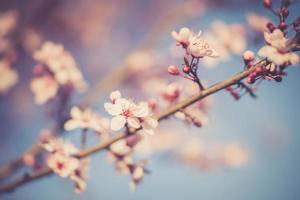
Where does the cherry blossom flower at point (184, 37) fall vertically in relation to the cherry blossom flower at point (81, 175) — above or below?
above

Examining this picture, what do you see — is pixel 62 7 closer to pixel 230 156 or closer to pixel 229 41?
pixel 229 41

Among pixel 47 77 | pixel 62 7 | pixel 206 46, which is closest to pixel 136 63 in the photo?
pixel 47 77

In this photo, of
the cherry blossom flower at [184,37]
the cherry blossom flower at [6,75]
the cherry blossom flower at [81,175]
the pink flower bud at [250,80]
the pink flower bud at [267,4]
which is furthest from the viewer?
the cherry blossom flower at [6,75]

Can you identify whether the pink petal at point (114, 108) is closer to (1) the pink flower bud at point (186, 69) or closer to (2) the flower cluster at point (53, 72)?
(1) the pink flower bud at point (186, 69)

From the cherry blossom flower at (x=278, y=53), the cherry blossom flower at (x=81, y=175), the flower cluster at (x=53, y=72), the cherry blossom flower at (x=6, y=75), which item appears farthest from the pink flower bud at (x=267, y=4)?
the cherry blossom flower at (x=6, y=75)

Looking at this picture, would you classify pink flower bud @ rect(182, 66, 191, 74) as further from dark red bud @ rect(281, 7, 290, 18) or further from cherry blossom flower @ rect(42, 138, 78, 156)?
cherry blossom flower @ rect(42, 138, 78, 156)

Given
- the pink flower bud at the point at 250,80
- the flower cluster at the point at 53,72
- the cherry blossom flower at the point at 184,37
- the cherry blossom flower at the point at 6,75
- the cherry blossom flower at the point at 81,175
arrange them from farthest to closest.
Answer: the cherry blossom flower at the point at 6,75 → the flower cluster at the point at 53,72 → the cherry blossom flower at the point at 81,175 → the cherry blossom flower at the point at 184,37 → the pink flower bud at the point at 250,80
